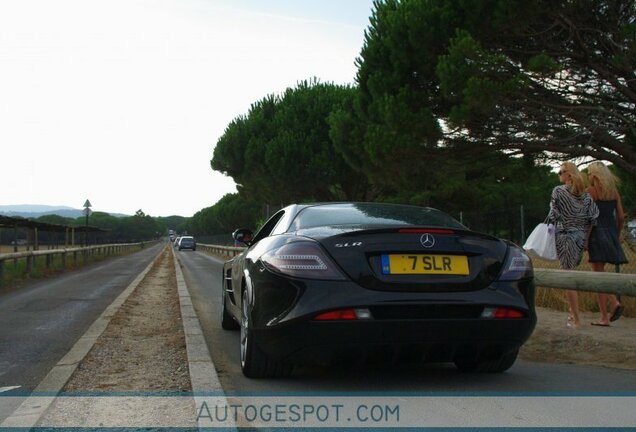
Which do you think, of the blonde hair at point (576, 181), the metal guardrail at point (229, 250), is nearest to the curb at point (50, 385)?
the blonde hair at point (576, 181)

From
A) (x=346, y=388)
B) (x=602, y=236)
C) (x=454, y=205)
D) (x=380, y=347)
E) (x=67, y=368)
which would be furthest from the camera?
(x=454, y=205)

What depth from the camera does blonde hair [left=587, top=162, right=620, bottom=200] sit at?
21.6ft

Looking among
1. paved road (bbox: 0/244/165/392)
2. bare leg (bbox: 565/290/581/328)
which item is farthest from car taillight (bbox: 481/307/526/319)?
paved road (bbox: 0/244/165/392)

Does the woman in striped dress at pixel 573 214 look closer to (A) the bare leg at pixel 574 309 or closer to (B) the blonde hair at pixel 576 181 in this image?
(B) the blonde hair at pixel 576 181

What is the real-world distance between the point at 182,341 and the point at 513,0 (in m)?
11.2

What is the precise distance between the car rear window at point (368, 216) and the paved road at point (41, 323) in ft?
7.43

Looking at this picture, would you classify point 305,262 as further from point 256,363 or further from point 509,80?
point 509,80

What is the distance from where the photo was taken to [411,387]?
3.98 m

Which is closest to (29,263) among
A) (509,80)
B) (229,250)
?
(509,80)

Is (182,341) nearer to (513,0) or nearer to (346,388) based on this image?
(346,388)

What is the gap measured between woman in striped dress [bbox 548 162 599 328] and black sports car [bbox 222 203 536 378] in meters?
2.71

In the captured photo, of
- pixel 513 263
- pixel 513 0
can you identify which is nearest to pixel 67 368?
pixel 513 263

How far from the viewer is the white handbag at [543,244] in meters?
6.70

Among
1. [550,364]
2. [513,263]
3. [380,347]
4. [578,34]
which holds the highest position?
[578,34]
